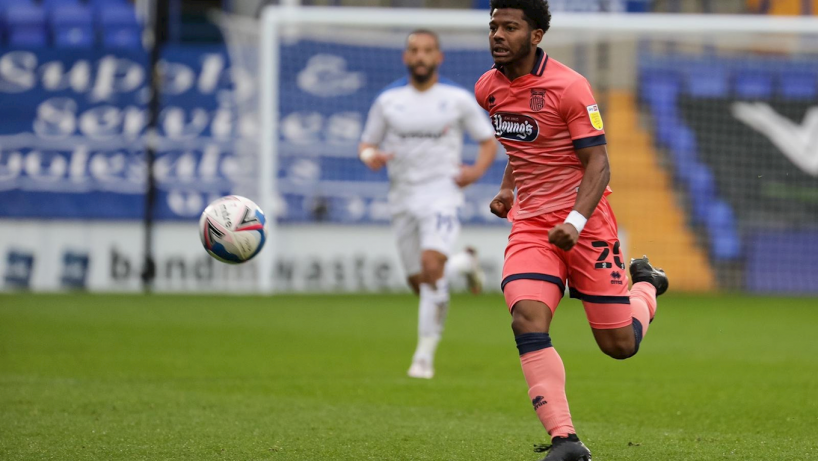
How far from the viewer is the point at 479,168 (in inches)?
→ 343

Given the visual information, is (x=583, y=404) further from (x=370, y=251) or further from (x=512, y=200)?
(x=370, y=251)

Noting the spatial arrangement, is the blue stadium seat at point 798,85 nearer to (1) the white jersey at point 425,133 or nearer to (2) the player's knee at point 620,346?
(1) the white jersey at point 425,133

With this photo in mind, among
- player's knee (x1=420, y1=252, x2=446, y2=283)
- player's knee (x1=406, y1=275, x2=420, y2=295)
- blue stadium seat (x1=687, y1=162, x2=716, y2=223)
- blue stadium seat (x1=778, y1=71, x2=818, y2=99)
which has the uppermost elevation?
blue stadium seat (x1=778, y1=71, x2=818, y2=99)

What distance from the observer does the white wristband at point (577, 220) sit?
4.61m

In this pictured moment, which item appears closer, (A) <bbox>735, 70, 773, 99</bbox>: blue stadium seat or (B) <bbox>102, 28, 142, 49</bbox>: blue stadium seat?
(A) <bbox>735, 70, 773, 99</bbox>: blue stadium seat

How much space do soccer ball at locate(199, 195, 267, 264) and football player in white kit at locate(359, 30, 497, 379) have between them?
8.26 ft

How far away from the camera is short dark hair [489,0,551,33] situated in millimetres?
4855

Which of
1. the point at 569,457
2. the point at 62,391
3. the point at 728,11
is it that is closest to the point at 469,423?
the point at 569,457

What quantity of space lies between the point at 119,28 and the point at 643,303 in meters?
16.1

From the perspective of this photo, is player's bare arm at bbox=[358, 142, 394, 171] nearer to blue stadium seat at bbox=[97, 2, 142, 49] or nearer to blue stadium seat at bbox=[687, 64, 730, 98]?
blue stadium seat at bbox=[687, 64, 730, 98]

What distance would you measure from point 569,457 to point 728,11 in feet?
50.2

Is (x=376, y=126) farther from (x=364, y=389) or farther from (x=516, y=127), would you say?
(x=516, y=127)

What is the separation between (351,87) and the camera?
18.8m

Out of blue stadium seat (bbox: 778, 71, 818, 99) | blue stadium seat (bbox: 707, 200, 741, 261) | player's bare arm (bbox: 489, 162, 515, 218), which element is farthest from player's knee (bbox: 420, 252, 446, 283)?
blue stadium seat (bbox: 778, 71, 818, 99)
